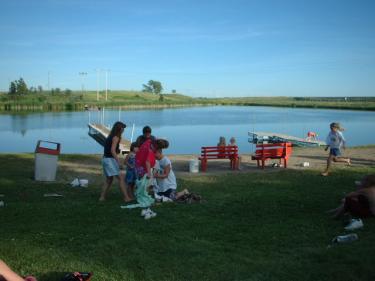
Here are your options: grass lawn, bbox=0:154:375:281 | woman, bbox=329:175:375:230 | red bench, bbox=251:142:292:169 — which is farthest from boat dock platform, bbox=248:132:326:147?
woman, bbox=329:175:375:230

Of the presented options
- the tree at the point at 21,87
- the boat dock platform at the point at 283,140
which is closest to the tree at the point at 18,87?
the tree at the point at 21,87

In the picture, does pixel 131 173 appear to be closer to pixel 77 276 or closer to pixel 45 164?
pixel 45 164

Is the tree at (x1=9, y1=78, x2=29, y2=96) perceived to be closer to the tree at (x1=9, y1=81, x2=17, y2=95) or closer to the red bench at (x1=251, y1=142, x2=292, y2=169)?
the tree at (x1=9, y1=81, x2=17, y2=95)

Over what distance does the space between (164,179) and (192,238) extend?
2638mm

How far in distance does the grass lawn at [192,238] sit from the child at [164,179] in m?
0.45

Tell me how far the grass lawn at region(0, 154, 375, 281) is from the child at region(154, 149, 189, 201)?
0.45 metres

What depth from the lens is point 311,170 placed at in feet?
44.0

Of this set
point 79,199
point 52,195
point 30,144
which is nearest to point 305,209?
point 79,199

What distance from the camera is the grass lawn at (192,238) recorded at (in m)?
4.99

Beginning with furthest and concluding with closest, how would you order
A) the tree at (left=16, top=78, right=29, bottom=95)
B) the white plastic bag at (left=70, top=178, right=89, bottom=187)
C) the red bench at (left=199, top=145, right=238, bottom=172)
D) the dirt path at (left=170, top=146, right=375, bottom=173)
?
the tree at (left=16, top=78, right=29, bottom=95), the dirt path at (left=170, top=146, right=375, bottom=173), the red bench at (left=199, top=145, right=238, bottom=172), the white plastic bag at (left=70, top=178, right=89, bottom=187)

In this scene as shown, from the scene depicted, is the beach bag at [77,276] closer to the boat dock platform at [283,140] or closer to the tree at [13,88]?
the boat dock platform at [283,140]

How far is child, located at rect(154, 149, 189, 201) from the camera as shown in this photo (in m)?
8.65

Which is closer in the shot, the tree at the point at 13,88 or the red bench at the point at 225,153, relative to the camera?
the red bench at the point at 225,153

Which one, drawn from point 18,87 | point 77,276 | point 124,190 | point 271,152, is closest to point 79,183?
point 124,190
